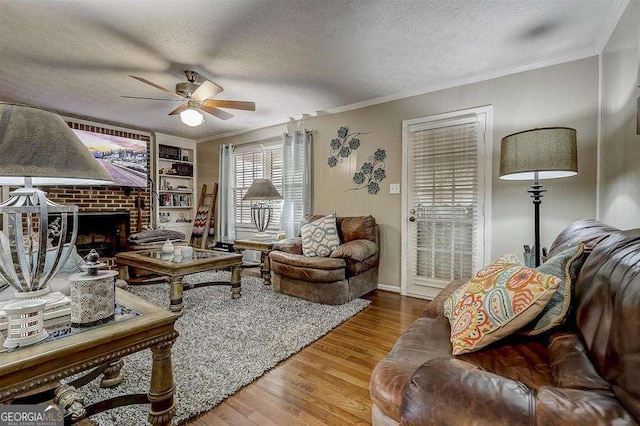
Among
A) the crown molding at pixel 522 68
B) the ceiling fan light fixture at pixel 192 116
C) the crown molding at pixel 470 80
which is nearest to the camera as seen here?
the crown molding at pixel 522 68

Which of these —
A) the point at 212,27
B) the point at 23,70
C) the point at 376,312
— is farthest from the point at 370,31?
the point at 23,70

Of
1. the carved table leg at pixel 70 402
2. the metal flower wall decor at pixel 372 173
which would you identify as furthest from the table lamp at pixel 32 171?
the metal flower wall decor at pixel 372 173

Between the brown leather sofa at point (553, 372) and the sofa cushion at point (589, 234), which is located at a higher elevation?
the sofa cushion at point (589, 234)

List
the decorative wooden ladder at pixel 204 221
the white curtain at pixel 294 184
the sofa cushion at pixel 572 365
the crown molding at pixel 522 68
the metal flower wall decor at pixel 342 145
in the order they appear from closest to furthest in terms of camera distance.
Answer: the sofa cushion at pixel 572 365 < the crown molding at pixel 522 68 < the metal flower wall decor at pixel 342 145 < the white curtain at pixel 294 184 < the decorative wooden ladder at pixel 204 221

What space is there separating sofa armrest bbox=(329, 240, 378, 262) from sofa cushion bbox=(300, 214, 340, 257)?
7.3 inches

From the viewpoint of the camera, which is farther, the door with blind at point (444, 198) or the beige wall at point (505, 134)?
the door with blind at point (444, 198)

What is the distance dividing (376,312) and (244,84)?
9.13 ft

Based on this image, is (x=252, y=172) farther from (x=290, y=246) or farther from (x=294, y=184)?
(x=290, y=246)

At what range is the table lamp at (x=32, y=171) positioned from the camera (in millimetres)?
899

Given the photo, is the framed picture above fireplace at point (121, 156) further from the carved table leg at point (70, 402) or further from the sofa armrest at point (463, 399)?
the sofa armrest at point (463, 399)

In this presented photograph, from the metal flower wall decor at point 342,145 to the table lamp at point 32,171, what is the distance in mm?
3173

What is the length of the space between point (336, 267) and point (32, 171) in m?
2.41

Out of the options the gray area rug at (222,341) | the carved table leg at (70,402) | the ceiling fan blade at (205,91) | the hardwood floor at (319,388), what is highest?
the ceiling fan blade at (205,91)

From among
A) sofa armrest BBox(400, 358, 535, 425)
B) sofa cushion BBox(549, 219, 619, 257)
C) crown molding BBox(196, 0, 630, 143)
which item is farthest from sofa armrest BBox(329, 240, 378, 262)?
sofa armrest BBox(400, 358, 535, 425)
